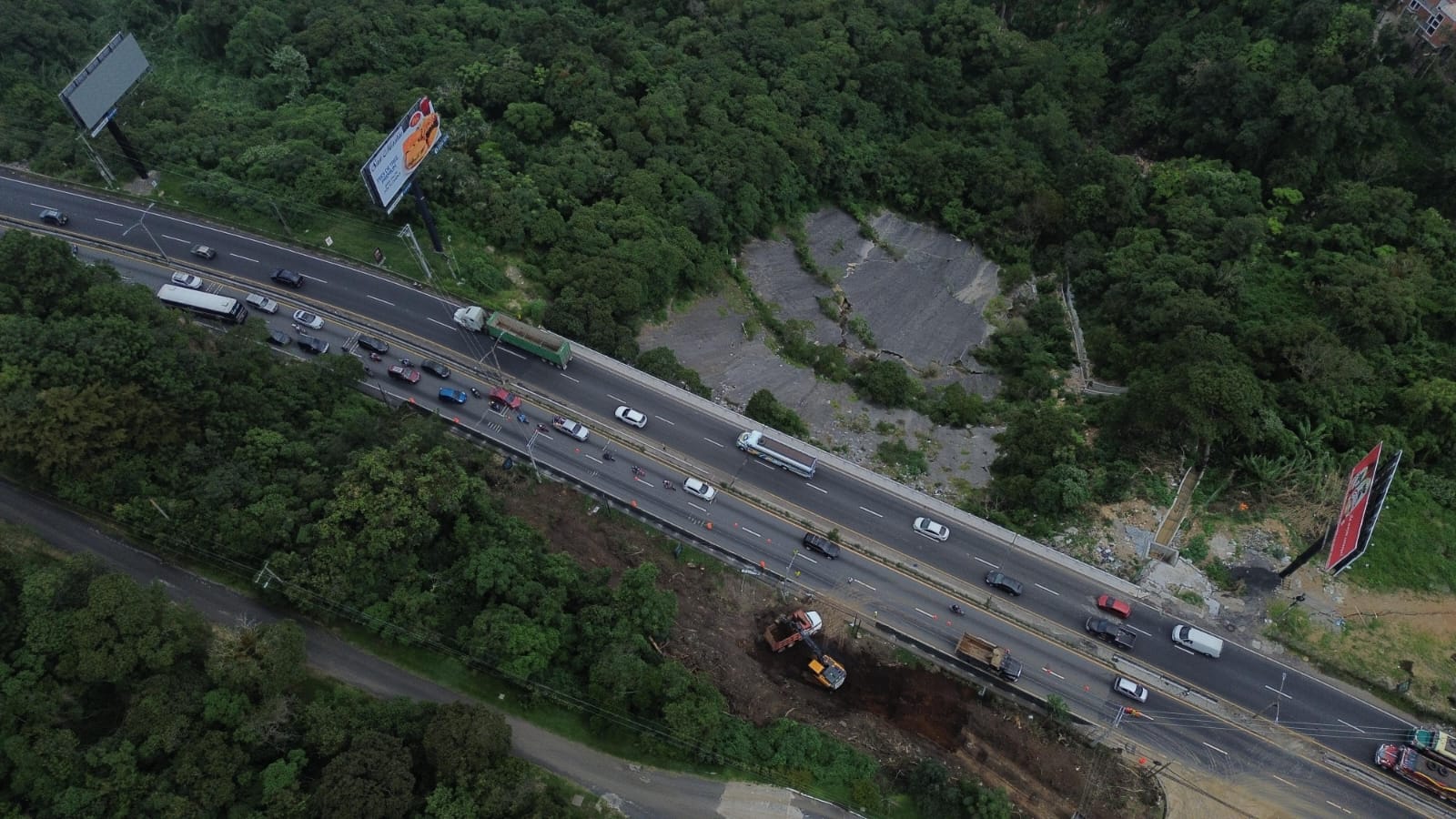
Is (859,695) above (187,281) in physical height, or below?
below

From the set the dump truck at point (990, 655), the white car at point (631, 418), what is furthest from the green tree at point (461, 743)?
the dump truck at point (990, 655)

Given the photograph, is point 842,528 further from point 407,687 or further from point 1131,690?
point 407,687

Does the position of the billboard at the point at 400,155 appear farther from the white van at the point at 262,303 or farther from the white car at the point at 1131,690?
the white car at the point at 1131,690

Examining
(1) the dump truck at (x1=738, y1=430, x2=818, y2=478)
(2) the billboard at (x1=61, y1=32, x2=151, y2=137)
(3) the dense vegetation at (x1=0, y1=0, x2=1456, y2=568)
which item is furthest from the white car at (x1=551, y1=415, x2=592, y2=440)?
(2) the billboard at (x1=61, y1=32, x2=151, y2=137)

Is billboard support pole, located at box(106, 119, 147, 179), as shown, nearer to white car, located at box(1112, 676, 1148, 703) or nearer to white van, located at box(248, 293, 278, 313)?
white van, located at box(248, 293, 278, 313)

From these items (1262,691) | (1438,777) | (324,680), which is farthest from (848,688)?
(1438,777)

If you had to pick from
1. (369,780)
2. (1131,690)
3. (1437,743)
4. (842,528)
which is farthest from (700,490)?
(1437,743)

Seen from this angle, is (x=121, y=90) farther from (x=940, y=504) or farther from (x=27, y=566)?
(x=940, y=504)
